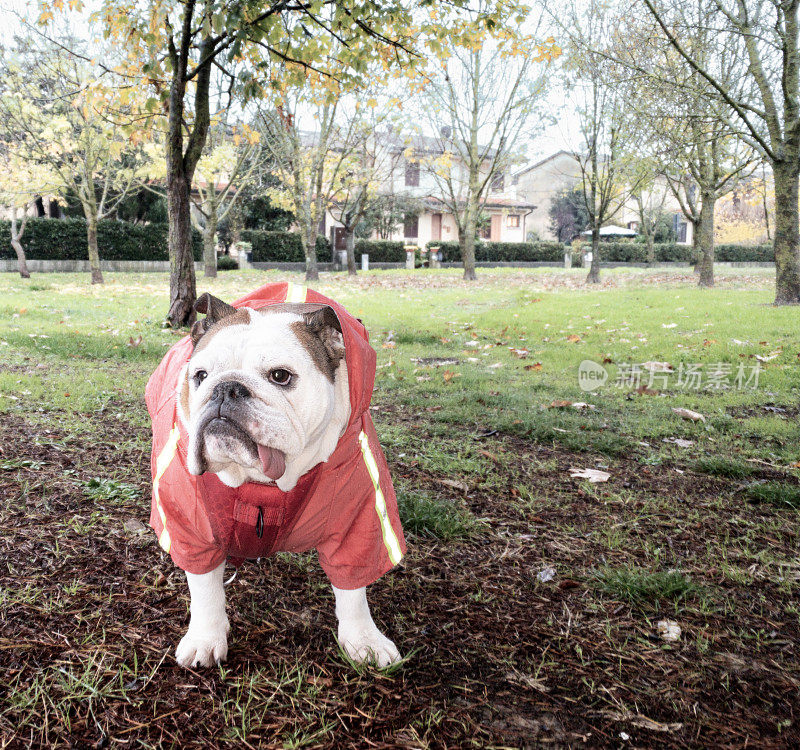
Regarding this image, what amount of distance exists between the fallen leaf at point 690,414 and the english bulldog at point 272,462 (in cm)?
346

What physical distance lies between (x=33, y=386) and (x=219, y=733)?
4.64 meters

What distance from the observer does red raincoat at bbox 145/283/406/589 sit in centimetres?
187

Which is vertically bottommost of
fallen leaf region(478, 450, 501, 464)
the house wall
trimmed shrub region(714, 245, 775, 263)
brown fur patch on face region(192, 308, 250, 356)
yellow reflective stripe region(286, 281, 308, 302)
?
fallen leaf region(478, 450, 501, 464)

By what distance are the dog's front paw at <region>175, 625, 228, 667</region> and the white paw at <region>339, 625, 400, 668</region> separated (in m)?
0.40

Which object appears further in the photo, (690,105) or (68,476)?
(690,105)

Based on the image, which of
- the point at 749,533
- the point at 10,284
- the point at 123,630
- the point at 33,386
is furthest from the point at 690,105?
the point at 10,284

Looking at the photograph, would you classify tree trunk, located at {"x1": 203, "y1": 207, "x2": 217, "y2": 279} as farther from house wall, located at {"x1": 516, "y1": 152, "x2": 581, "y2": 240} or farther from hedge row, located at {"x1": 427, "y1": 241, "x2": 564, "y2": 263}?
house wall, located at {"x1": 516, "y1": 152, "x2": 581, "y2": 240}

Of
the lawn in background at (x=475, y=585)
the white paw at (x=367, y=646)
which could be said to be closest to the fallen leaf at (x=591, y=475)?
the lawn in background at (x=475, y=585)

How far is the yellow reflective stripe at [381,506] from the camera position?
206 cm

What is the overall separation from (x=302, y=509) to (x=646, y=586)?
147 cm

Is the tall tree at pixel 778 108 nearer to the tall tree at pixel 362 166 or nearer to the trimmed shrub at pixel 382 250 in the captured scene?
the tall tree at pixel 362 166

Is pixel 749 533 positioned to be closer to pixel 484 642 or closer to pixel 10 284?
pixel 484 642

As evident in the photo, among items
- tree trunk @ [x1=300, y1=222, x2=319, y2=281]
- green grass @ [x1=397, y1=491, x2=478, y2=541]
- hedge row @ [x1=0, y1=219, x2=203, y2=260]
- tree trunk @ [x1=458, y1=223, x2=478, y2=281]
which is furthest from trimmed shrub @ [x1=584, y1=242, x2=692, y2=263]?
green grass @ [x1=397, y1=491, x2=478, y2=541]

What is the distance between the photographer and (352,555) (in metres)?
1.99
